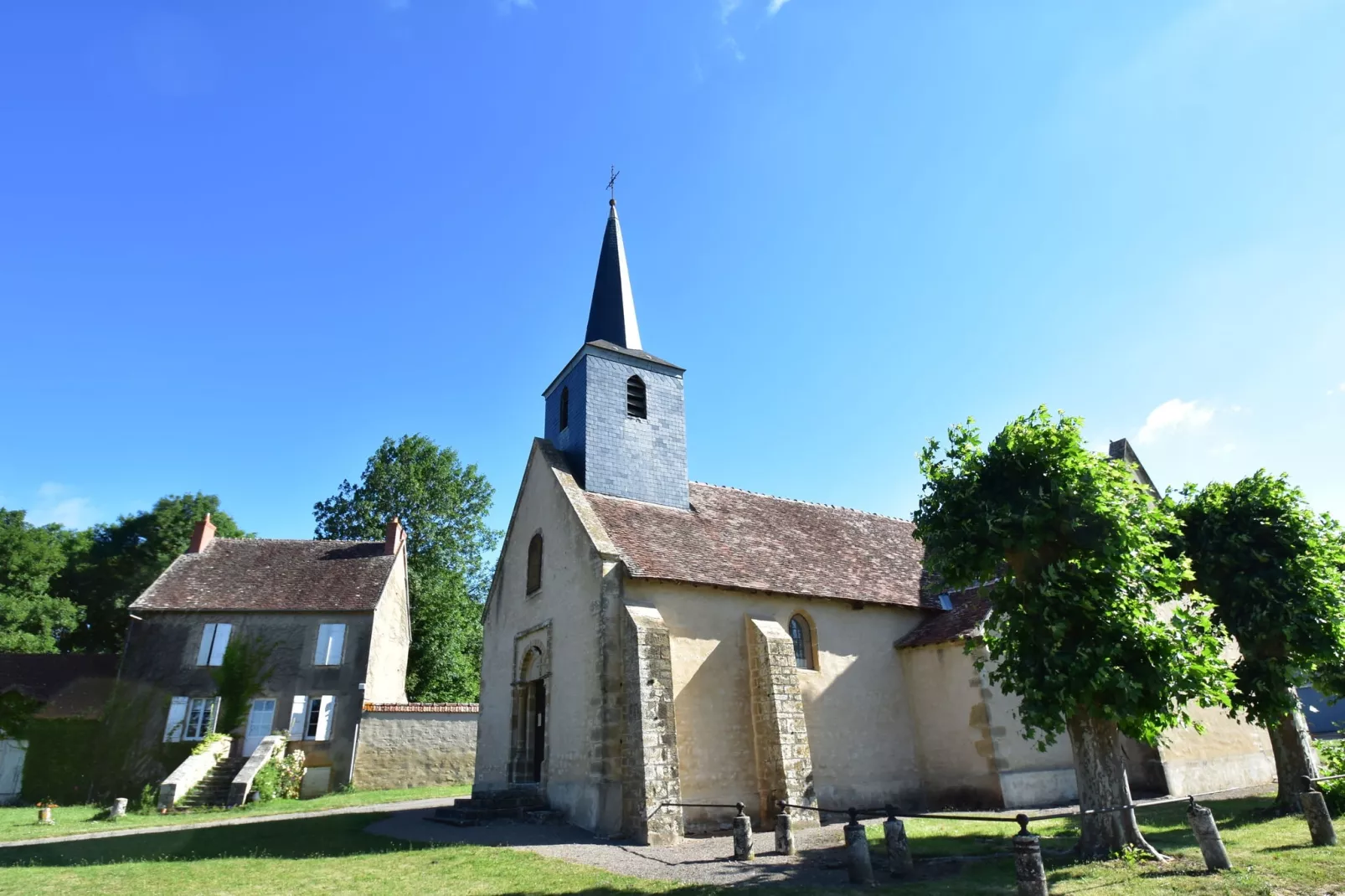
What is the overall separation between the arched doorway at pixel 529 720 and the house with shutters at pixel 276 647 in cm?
1041

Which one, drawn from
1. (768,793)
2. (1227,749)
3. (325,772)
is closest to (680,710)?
(768,793)

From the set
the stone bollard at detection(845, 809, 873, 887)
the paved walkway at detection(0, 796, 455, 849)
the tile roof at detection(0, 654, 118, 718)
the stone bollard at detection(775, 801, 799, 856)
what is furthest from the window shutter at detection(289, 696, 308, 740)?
the stone bollard at detection(845, 809, 873, 887)

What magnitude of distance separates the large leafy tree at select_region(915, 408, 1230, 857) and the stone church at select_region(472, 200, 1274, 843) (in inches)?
204

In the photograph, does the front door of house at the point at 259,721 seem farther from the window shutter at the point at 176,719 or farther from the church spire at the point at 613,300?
the church spire at the point at 613,300

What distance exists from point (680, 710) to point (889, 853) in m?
5.52

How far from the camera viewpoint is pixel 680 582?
14.3m

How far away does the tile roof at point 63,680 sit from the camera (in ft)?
79.1

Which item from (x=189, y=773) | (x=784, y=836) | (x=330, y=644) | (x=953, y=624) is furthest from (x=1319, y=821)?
(x=330, y=644)

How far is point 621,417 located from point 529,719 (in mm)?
7443

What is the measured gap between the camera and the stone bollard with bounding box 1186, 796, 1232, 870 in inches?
312

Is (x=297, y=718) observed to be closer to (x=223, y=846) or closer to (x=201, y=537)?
(x=201, y=537)

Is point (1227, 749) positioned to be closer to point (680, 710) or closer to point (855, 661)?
point (855, 661)

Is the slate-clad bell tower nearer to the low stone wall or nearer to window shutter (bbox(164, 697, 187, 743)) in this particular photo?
the low stone wall

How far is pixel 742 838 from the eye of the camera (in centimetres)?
999
